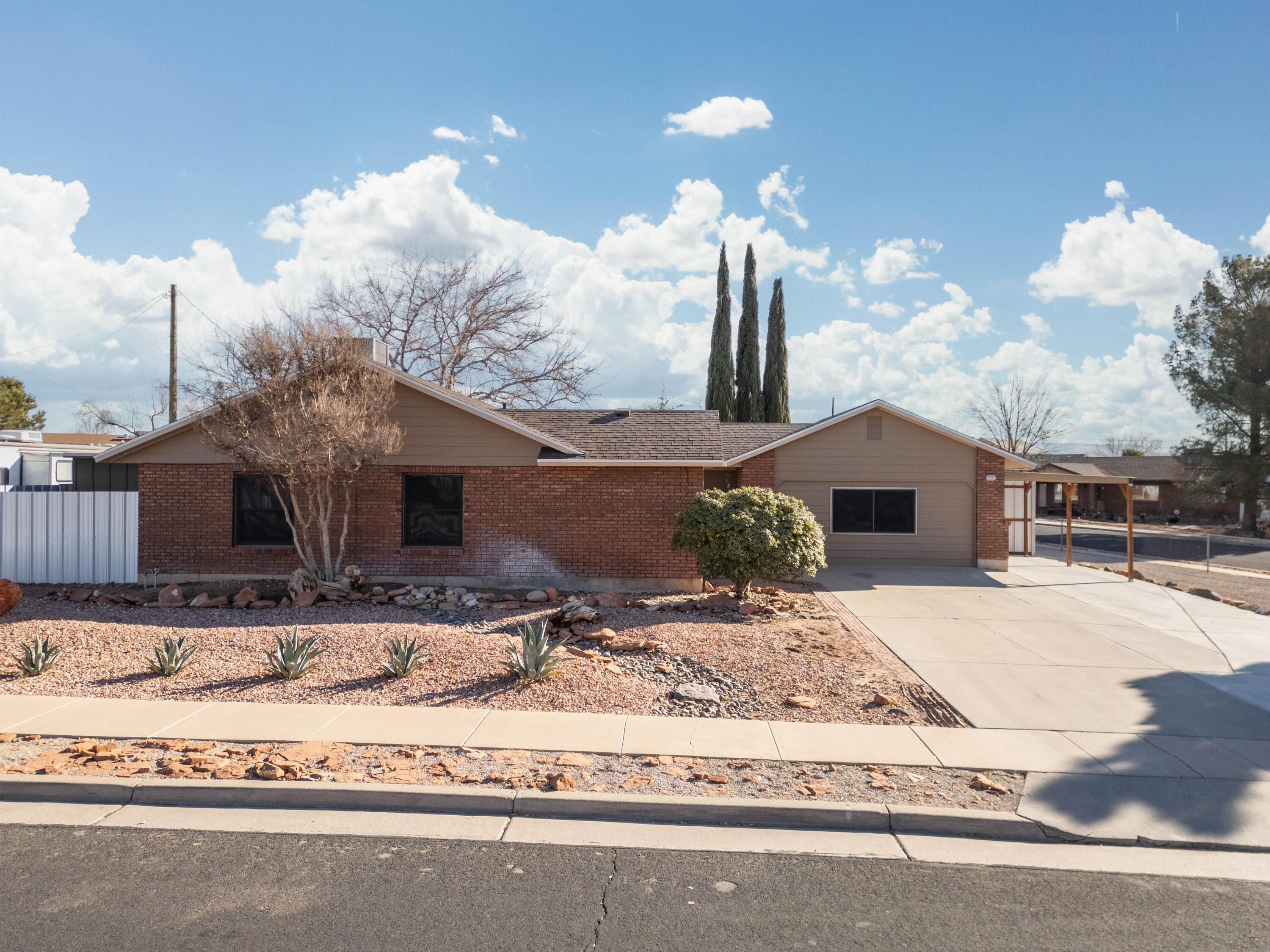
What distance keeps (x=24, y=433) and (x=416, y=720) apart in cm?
2595

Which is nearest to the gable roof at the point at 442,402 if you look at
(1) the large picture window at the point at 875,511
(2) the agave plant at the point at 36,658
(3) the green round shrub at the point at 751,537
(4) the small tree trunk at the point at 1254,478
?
(3) the green round shrub at the point at 751,537

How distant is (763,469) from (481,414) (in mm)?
7463

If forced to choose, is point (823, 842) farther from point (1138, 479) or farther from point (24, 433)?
point (1138, 479)

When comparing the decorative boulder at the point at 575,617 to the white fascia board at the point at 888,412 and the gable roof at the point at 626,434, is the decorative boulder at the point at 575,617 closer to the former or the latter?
the gable roof at the point at 626,434

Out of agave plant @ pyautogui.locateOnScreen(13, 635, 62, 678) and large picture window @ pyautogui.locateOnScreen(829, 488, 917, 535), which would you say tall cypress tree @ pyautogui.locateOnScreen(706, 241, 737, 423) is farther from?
agave plant @ pyautogui.locateOnScreen(13, 635, 62, 678)

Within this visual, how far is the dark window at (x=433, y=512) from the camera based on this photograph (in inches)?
613

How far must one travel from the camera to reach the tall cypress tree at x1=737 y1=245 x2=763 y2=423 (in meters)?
42.0

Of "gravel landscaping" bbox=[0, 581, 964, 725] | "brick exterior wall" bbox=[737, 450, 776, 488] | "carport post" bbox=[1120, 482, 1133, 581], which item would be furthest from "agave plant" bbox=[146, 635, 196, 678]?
"carport post" bbox=[1120, 482, 1133, 581]

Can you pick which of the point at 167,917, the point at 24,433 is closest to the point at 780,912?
the point at 167,917

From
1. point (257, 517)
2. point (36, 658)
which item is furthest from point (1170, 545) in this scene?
point (36, 658)

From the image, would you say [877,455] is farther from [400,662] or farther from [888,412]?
[400,662]

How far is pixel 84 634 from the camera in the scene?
396 inches

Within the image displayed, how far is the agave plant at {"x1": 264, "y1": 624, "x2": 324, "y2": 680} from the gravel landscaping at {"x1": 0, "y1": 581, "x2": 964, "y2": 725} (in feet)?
0.31

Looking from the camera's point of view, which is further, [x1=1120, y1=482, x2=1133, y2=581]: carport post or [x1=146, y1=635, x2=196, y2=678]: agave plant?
[x1=1120, y1=482, x2=1133, y2=581]: carport post
